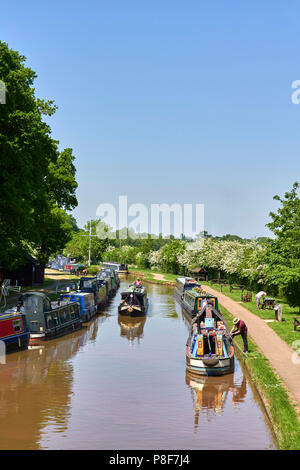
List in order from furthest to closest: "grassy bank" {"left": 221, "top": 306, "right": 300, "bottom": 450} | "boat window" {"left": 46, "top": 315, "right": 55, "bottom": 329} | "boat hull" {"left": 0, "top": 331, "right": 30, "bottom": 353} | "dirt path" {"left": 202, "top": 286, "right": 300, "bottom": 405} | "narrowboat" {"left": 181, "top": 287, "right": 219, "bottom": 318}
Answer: "narrowboat" {"left": 181, "top": 287, "right": 219, "bottom": 318} → "boat window" {"left": 46, "top": 315, "right": 55, "bottom": 329} → "boat hull" {"left": 0, "top": 331, "right": 30, "bottom": 353} → "dirt path" {"left": 202, "top": 286, "right": 300, "bottom": 405} → "grassy bank" {"left": 221, "top": 306, "right": 300, "bottom": 450}

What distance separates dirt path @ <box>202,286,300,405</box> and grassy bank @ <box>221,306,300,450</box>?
1.03ft

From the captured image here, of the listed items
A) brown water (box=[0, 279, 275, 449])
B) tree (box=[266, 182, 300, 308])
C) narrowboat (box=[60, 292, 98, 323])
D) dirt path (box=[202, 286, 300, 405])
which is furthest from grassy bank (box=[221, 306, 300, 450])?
narrowboat (box=[60, 292, 98, 323])

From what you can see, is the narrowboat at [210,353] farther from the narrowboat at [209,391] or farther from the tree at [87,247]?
the tree at [87,247]

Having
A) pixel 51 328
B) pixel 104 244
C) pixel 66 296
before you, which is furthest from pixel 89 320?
pixel 104 244

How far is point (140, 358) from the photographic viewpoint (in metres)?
24.8

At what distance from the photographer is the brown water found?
557 inches

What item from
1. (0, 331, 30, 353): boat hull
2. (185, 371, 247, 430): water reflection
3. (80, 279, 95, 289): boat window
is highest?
(80, 279, 95, 289): boat window

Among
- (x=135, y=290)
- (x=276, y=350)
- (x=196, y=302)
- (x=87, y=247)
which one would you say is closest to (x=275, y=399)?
(x=276, y=350)

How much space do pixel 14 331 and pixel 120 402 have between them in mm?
Result: 9006

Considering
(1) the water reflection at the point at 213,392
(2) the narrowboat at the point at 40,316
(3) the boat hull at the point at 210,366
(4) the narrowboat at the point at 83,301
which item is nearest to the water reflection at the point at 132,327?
(4) the narrowboat at the point at 83,301

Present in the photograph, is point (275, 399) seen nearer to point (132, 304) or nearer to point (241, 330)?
point (241, 330)

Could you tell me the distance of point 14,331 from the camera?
24344 mm

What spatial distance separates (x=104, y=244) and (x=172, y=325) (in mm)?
89889

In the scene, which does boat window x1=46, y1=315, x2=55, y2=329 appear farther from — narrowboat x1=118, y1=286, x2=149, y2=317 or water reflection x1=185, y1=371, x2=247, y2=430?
narrowboat x1=118, y1=286, x2=149, y2=317
